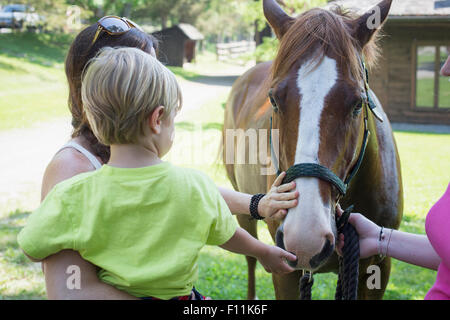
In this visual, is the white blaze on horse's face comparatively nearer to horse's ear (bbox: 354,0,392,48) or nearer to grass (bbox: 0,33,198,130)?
horse's ear (bbox: 354,0,392,48)

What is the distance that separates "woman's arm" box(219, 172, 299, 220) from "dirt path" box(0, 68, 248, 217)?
8.79 feet

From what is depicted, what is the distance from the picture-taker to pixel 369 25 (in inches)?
85.9

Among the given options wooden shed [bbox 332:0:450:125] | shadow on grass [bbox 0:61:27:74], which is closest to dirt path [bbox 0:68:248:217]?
shadow on grass [bbox 0:61:27:74]

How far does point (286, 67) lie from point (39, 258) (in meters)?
1.29

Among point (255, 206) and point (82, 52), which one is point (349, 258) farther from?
point (82, 52)

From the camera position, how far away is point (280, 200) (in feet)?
5.76

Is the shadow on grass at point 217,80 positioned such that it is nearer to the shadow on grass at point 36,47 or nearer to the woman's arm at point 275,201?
the shadow on grass at point 36,47

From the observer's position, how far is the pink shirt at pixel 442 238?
1.44 metres

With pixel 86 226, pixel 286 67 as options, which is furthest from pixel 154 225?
pixel 286 67

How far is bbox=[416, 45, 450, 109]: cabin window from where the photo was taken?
13.7 m

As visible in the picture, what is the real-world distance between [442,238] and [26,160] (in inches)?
347

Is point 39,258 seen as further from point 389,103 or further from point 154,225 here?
point 389,103

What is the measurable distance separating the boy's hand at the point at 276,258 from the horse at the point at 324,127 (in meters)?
0.04

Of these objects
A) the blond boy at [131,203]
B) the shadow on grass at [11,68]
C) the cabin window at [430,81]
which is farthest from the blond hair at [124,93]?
the shadow on grass at [11,68]
